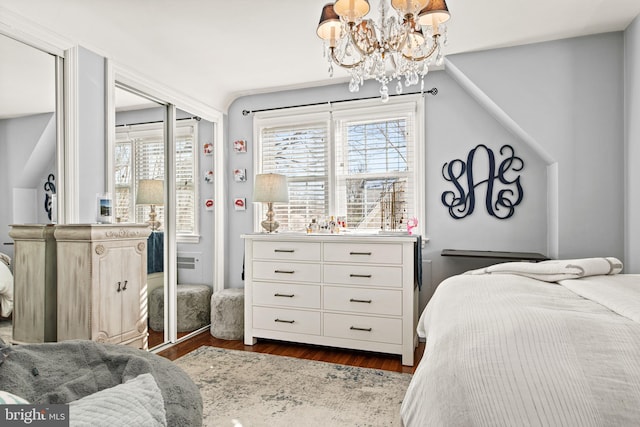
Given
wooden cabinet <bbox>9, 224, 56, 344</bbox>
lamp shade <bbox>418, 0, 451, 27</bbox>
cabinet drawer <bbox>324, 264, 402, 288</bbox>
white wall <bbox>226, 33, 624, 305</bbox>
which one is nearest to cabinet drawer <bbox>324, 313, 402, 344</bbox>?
cabinet drawer <bbox>324, 264, 402, 288</bbox>

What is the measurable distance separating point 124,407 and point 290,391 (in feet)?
6.47

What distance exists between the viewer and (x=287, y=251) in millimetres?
3244

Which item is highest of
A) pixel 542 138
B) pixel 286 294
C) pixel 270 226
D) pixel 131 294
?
pixel 542 138

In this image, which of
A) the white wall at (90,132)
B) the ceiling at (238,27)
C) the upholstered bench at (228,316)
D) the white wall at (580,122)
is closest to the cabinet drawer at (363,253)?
the upholstered bench at (228,316)

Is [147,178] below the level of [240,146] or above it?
below

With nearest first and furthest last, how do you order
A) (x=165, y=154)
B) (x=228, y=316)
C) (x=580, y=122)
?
(x=580, y=122) < (x=165, y=154) < (x=228, y=316)

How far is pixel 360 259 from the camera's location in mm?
3031

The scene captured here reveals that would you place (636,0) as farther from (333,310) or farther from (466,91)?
(333,310)

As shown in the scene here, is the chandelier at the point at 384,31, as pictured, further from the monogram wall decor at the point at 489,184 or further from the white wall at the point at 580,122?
the monogram wall decor at the point at 489,184

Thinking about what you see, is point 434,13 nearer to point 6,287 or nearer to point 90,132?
point 90,132

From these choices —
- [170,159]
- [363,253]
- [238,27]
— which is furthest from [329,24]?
[170,159]

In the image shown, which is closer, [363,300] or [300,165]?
[363,300]

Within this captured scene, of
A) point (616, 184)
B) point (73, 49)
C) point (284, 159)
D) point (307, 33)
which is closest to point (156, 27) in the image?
point (73, 49)

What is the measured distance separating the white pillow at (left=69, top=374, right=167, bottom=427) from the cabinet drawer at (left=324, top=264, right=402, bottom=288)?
2359 millimetres
